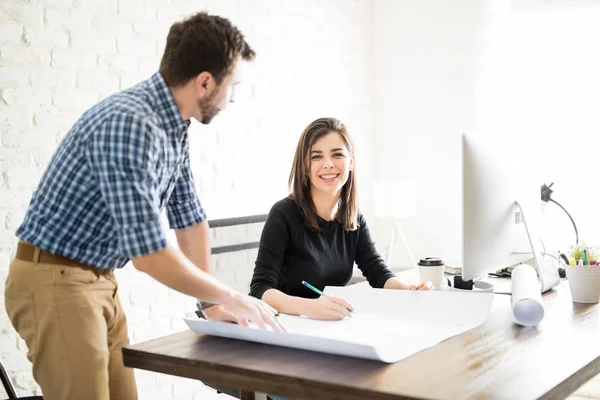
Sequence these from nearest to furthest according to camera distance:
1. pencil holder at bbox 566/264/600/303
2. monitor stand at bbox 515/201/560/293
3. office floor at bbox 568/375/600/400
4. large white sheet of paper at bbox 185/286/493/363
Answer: large white sheet of paper at bbox 185/286/493/363 → pencil holder at bbox 566/264/600/303 → monitor stand at bbox 515/201/560/293 → office floor at bbox 568/375/600/400

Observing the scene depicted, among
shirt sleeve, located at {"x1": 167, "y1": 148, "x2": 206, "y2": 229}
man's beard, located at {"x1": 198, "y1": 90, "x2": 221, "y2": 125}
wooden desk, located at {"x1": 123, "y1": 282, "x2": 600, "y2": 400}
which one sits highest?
man's beard, located at {"x1": 198, "y1": 90, "x2": 221, "y2": 125}

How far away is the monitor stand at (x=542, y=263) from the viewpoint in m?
2.17

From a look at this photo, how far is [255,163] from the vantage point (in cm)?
379

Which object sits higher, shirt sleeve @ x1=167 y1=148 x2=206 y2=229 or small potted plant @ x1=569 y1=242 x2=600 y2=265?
shirt sleeve @ x1=167 y1=148 x2=206 y2=229

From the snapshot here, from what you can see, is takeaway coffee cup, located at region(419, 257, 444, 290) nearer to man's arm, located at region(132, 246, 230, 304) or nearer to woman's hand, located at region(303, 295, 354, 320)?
woman's hand, located at region(303, 295, 354, 320)

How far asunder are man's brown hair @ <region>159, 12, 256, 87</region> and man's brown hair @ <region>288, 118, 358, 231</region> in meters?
0.76

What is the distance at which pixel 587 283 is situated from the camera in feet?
6.65

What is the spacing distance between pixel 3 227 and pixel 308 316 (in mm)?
1363

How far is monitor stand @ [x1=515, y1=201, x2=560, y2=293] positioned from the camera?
2.17 metres

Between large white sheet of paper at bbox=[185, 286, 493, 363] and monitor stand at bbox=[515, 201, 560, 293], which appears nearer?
large white sheet of paper at bbox=[185, 286, 493, 363]

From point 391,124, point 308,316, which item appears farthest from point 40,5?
point 391,124

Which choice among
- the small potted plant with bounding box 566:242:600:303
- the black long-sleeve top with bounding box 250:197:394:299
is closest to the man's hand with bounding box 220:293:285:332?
the black long-sleeve top with bounding box 250:197:394:299

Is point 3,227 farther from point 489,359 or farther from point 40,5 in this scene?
point 489,359

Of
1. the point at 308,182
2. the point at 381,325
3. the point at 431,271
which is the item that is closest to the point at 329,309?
the point at 381,325
